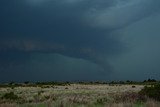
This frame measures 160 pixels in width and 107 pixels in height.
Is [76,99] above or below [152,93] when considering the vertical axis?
below

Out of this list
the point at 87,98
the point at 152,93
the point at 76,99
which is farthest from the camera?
the point at 87,98

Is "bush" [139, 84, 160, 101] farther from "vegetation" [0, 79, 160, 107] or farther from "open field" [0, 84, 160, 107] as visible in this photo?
"open field" [0, 84, 160, 107]

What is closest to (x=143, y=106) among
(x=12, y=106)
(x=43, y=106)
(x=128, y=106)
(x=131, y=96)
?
(x=128, y=106)

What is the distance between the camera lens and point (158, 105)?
71.5 ft

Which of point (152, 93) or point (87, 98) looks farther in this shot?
point (87, 98)

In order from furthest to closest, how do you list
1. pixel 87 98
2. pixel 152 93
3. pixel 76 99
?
pixel 87 98, pixel 152 93, pixel 76 99

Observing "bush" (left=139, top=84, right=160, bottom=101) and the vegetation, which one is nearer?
the vegetation

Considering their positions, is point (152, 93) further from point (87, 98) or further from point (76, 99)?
point (76, 99)

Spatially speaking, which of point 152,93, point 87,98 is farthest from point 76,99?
point 152,93

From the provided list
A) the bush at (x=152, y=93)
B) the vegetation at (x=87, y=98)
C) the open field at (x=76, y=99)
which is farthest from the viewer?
the bush at (x=152, y=93)

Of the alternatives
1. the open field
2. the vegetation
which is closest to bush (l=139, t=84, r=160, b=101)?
the vegetation

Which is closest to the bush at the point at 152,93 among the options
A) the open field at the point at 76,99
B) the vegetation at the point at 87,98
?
the vegetation at the point at 87,98

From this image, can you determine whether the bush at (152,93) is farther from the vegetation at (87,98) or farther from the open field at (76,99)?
the open field at (76,99)

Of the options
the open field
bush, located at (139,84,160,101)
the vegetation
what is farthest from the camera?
bush, located at (139,84,160,101)
